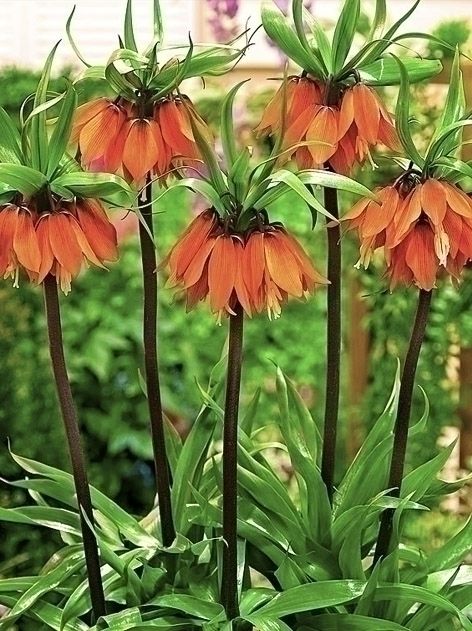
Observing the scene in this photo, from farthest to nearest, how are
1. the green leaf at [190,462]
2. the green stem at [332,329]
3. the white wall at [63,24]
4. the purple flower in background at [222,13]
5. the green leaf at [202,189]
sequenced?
1. the white wall at [63,24]
2. the purple flower in background at [222,13]
3. the green leaf at [190,462]
4. the green stem at [332,329]
5. the green leaf at [202,189]

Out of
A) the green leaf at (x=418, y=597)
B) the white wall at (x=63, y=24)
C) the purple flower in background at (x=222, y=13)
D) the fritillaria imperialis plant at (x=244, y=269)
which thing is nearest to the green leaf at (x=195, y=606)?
the fritillaria imperialis plant at (x=244, y=269)

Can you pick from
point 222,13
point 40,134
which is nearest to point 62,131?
point 40,134

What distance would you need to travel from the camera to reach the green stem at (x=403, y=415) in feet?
1.99

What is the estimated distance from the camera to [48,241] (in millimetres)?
535

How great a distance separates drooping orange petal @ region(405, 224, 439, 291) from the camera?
1.84 feet

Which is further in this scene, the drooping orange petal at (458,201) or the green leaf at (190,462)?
the green leaf at (190,462)

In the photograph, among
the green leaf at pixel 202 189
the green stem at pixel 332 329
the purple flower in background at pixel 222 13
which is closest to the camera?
the green leaf at pixel 202 189

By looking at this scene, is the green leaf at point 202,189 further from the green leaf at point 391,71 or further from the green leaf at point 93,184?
the green leaf at point 391,71

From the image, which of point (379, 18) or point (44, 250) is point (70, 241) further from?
point (379, 18)

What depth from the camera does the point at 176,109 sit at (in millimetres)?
574

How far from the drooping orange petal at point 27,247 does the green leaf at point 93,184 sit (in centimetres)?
3

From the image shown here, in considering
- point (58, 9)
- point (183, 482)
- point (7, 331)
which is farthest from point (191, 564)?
point (58, 9)

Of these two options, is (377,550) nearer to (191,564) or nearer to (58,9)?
(191,564)

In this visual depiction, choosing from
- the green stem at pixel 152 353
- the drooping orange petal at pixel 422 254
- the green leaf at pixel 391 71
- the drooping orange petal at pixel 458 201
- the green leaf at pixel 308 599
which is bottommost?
the green leaf at pixel 308 599
